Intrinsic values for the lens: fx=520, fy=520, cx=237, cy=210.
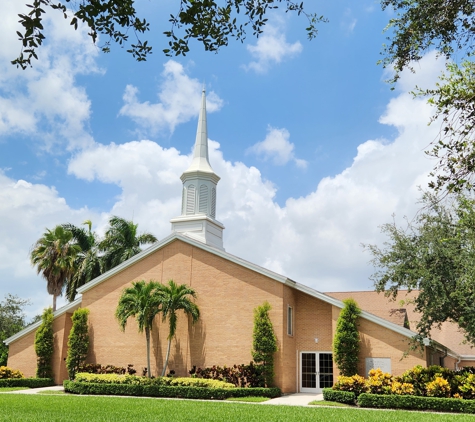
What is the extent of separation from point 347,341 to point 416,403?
482cm

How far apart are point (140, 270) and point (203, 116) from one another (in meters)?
13.5

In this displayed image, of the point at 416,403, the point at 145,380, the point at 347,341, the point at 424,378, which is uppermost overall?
the point at 347,341

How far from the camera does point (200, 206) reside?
108ft

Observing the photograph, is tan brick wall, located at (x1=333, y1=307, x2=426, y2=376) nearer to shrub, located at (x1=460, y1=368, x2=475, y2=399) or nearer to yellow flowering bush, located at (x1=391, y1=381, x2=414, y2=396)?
yellow flowering bush, located at (x1=391, y1=381, x2=414, y2=396)

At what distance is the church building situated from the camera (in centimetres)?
2416

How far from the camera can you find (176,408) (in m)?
16.6

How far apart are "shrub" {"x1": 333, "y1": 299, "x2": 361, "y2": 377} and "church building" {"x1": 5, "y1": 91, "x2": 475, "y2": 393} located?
20.3 inches

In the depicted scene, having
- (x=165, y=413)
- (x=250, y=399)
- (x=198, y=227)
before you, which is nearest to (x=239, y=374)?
(x=250, y=399)

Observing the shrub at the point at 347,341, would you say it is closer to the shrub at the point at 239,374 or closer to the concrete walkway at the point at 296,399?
the concrete walkway at the point at 296,399

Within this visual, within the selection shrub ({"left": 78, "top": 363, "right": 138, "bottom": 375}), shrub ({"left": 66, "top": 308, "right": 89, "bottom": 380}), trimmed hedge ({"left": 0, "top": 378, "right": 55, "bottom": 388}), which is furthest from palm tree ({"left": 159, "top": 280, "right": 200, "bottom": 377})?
trimmed hedge ({"left": 0, "top": 378, "right": 55, "bottom": 388})

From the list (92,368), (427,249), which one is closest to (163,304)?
(92,368)

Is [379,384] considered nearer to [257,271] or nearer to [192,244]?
[257,271]

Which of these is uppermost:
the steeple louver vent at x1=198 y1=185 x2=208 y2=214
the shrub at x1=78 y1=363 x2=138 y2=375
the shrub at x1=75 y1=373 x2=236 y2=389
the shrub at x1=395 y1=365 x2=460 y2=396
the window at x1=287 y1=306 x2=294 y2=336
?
the steeple louver vent at x1=198 y1=185 x2=208 y2=214

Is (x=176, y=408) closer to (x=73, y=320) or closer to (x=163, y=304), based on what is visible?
(x=163, y=304)
